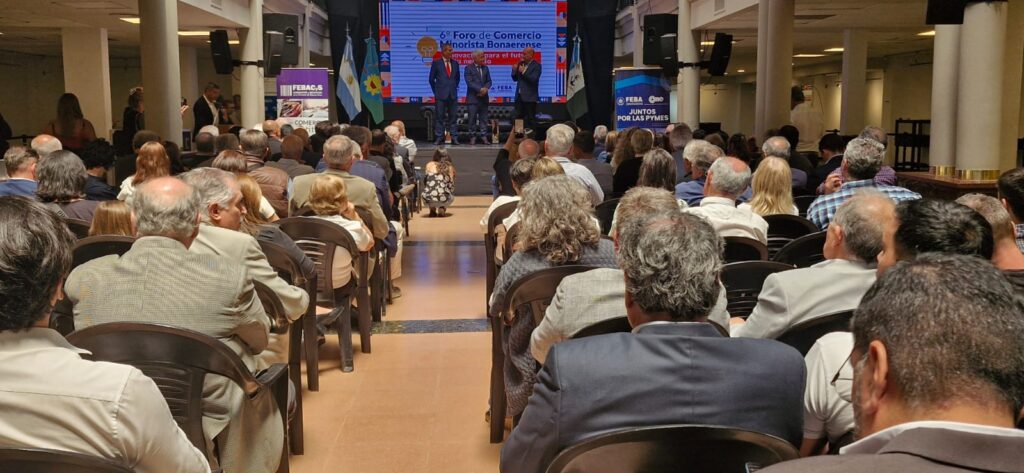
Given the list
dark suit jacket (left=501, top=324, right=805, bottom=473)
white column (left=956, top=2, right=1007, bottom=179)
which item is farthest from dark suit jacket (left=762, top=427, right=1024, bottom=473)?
white column (left=956, top=2, right=1007, bottom=179)

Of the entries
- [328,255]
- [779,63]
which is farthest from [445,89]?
[328,255]

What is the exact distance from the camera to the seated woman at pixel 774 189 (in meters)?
4.91

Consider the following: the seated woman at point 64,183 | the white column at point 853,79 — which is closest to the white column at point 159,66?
the seated woman at point 64,183

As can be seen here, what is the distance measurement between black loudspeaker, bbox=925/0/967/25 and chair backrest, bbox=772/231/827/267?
11.1 feet

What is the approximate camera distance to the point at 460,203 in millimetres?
14258

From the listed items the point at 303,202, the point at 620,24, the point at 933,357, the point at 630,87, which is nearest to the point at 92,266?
the point at 933,357

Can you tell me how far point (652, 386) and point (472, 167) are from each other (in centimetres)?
1382

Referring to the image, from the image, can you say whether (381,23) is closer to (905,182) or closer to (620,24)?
(620,24)

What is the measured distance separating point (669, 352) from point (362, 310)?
381 cm

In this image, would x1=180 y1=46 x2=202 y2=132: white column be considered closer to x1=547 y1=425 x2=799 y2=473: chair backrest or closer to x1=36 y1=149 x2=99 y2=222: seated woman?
x1=36 y1=149 x2=99 y2=222: seated woman

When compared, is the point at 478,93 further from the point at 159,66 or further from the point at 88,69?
the point at 159,66

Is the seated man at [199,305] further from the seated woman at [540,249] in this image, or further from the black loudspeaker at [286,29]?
the black loudspeaker at [286,29]

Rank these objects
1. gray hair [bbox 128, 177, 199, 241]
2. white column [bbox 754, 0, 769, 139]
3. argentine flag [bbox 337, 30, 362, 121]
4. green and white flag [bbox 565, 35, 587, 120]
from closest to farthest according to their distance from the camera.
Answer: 1. gray hair [bbox 128, 177, 199, 241]
2. white column [bbox 754, 0, 769, 139]
3. argentine flag [bbox 337, 30, 362, 121]
4. green and white flag [bbox 565, 35, 587, 120]

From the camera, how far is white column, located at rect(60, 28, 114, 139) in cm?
1478
